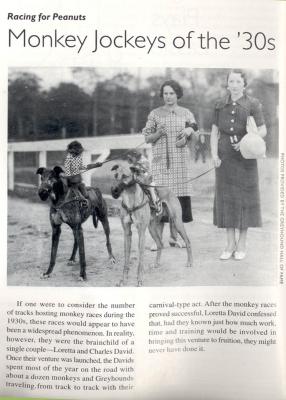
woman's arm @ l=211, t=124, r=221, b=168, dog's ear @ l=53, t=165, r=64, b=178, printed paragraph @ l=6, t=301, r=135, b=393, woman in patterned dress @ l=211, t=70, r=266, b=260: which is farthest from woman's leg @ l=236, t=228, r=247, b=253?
dog's ear @ l=53, t=165, r=64, b=178

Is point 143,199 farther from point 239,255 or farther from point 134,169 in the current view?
point 239,255

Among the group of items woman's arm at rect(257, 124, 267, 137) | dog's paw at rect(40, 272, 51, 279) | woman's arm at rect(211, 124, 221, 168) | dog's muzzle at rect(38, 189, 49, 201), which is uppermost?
woman's arm at rect(257, 124, 267, 137)

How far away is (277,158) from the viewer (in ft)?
2.78

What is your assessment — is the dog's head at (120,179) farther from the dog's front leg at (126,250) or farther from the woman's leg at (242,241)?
the woman's leg at (242,241)

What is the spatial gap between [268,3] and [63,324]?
2.18 feet

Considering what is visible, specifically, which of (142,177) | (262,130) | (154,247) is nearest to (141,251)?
(154,247)

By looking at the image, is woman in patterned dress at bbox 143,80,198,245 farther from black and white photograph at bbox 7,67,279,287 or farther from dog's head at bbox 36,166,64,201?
dog's head at bbox 36,166,64,201

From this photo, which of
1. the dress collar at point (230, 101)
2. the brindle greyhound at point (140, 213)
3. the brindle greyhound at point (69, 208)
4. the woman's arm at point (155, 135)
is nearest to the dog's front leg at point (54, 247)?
the brindle greyhound at point (69, 208)

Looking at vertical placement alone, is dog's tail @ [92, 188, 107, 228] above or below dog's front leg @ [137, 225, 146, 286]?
above

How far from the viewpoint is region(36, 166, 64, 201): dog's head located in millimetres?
836

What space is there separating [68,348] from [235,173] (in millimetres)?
427

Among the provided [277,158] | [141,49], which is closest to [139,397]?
[277,158]

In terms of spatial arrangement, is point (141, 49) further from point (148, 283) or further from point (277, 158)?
point (148, 283)

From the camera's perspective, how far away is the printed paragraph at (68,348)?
0.83 meters
